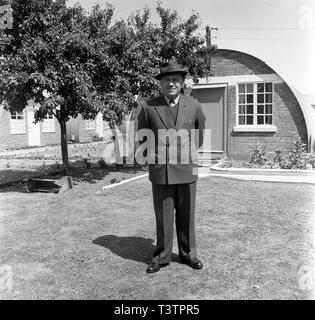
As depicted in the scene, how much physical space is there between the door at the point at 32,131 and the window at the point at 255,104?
1288 centimetres

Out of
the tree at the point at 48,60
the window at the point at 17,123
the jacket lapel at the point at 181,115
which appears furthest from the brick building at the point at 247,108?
the window at the point at 17,123

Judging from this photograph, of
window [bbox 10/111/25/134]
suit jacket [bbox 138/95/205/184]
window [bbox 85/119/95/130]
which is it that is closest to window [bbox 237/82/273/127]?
suit jacket [bbox 138/95/205/184]

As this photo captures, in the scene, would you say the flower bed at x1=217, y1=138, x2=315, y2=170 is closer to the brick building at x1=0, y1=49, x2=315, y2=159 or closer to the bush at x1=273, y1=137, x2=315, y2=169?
the bush at x1=273, y1=137, x2=315, y2=169

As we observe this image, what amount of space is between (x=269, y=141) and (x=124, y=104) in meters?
5.96

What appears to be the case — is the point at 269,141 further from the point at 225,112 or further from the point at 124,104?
the point at 124,104

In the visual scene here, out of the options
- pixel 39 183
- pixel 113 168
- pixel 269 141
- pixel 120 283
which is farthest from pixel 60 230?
pixel 269 141

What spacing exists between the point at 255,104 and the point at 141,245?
32.4 ft

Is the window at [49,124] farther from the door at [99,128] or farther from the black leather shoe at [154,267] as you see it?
the black leather shoe at [154,267]

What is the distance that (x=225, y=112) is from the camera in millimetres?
14930

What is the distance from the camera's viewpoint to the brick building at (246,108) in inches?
551

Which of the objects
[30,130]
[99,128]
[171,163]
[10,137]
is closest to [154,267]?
[171,163]

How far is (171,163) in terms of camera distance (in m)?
4.66

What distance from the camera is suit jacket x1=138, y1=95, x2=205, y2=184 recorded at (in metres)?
4.66
